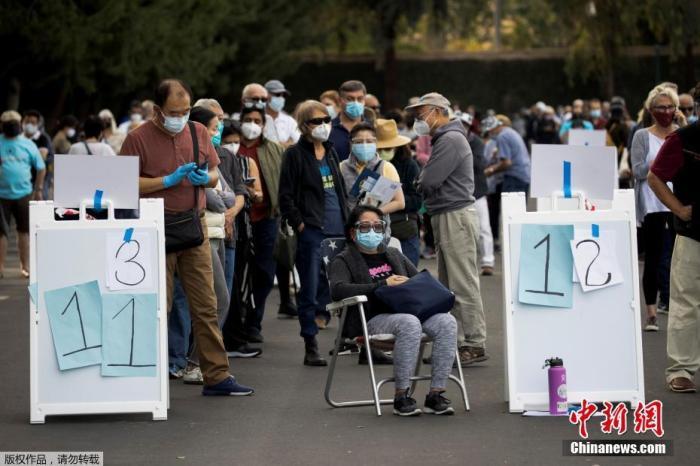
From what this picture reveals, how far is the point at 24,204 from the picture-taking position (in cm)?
1969

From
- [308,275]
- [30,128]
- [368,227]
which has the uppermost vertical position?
[30,128]

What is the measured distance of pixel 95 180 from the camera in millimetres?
10000

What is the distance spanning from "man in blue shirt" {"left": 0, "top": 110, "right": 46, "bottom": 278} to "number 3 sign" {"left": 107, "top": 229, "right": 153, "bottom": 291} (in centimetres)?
977

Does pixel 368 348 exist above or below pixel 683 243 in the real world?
below

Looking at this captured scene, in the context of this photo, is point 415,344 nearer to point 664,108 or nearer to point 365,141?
point 365,141

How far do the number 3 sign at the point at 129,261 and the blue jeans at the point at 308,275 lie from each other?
2559mm

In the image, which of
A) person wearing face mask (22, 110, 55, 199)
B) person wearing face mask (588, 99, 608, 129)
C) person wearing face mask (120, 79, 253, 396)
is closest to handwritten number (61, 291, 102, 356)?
person wearing face mask (120, 79, 253, 396)

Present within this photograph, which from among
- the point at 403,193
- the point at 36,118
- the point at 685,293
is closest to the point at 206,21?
the point at 36,118

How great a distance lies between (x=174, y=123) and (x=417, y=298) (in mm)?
1931

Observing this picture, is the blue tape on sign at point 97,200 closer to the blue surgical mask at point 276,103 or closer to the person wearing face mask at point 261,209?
the person wearing face mask at point 261,209

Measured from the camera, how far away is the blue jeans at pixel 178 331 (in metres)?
11.7

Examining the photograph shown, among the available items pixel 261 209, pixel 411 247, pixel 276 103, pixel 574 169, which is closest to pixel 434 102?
pixel 574 169

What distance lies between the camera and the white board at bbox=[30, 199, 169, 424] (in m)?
9.94

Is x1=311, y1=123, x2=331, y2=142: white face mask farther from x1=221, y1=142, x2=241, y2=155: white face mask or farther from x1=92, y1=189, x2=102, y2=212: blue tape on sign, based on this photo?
x1=92, y1=189, x2=102, y2=212: blue tape on sign
